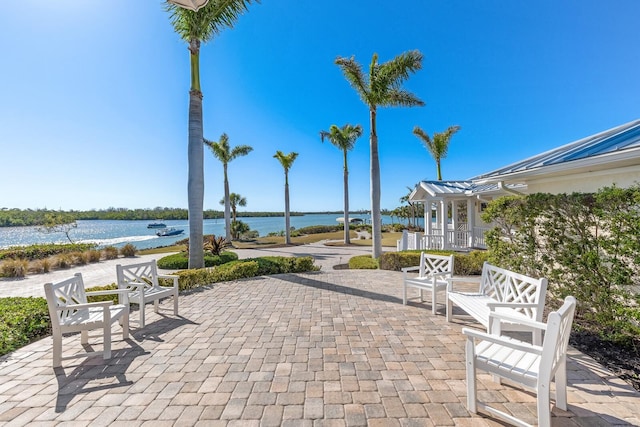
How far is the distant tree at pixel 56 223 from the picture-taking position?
21.7 m

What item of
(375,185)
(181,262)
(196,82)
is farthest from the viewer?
(181,262)

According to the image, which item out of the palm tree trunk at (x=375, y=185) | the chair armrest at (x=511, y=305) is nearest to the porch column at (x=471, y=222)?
the palm tree trunk at (x=375, y=185)

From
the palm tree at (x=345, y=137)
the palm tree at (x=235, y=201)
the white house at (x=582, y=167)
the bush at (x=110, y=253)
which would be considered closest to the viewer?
the white house at (x=582, y=167)

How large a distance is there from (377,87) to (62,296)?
10586 millimetres

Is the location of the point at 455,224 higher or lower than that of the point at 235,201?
lower

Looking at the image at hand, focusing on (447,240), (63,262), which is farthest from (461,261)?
(63,262)

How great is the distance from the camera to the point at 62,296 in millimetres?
3264

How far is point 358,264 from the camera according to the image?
32.8 feet

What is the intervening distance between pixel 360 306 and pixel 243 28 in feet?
31.5

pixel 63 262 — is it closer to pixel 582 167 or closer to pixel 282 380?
pixel 282 380

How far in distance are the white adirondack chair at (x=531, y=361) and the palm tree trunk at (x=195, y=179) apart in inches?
318

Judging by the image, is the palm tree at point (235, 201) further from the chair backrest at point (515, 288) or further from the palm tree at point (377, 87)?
the chair backrest at point (515, 288)

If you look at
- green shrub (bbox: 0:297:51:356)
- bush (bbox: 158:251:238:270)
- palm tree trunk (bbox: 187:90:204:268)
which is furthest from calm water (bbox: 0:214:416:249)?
green shrub (bbox: 0:297:51:356)

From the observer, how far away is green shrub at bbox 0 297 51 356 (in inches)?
138
